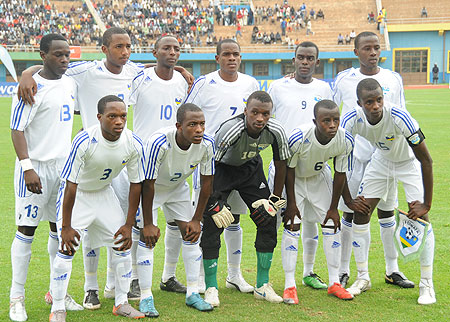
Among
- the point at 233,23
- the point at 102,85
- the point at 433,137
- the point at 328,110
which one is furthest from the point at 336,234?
the point at 233,23

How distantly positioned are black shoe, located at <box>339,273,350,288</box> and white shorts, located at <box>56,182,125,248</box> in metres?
2.48

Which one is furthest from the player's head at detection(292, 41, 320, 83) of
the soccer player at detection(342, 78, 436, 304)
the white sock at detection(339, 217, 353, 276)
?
the white sock at detection(339, 217, 353, 276)

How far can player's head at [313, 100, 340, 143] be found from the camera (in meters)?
5.57

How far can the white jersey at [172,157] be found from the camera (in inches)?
213

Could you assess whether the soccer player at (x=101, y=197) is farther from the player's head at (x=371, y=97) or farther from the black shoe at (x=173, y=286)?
the player's head at (x=371, y=97)

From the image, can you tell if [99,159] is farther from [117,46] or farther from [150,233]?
[117,46]

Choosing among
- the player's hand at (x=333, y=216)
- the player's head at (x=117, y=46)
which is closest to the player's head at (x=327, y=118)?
the player's hand at (x=333, y=216)

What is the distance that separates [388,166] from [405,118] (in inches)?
29.7

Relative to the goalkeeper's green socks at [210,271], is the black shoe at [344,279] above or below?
below

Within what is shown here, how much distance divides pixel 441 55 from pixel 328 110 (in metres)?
53.7

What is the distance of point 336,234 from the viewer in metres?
6.05

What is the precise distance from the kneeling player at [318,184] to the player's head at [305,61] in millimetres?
867

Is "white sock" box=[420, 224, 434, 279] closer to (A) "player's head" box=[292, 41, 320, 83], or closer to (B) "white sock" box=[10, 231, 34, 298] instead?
(A) "player's head" box=[292, 41, 320, 83]

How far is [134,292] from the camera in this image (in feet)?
20.1
